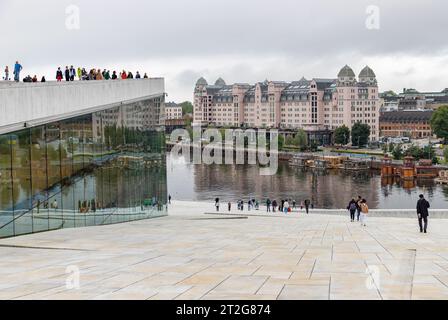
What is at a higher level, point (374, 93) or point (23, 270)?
point (374, 93)

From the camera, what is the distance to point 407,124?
160m

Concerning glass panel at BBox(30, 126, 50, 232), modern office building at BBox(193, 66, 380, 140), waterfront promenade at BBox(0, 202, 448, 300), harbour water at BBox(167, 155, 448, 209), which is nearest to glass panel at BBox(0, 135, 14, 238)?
waterfront promenade at BBox(0, 202, 448, 300)

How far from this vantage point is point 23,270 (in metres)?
10.4

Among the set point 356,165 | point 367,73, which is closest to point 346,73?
point 367,73

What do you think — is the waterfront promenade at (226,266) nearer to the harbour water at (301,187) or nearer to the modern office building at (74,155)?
the modern office building at (74,155)

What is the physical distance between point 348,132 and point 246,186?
6953cm

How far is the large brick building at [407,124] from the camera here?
157500mm

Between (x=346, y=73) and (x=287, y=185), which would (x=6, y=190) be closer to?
(x=287, y=185)

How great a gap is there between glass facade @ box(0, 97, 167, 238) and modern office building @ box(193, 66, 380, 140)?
420 ft

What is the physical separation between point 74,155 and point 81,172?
2.57ft

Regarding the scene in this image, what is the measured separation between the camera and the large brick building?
517 feet

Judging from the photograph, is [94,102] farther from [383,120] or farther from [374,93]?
[383,120]

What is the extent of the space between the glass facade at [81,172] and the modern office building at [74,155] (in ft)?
0.08

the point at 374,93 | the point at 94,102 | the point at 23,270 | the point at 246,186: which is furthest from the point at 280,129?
the point at 23,270
